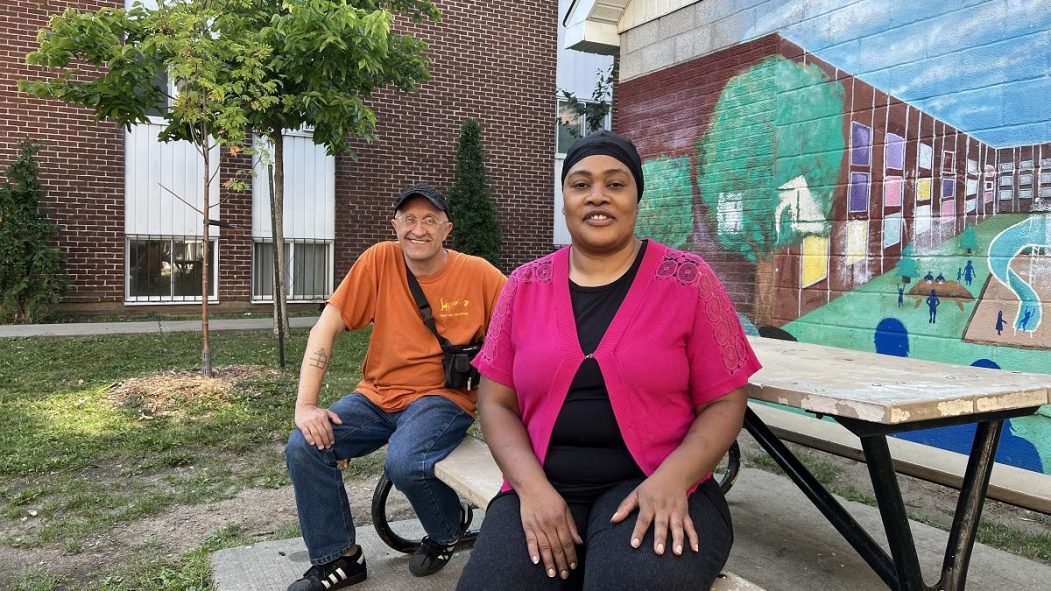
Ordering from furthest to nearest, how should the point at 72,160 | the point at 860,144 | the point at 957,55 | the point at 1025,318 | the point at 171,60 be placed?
the point at 72,160 → the point at 171,60 → the point at 860,144 → the point at 957,55 → the point at 1025,318

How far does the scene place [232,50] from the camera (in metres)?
6.45

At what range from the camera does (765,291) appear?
5.88 m

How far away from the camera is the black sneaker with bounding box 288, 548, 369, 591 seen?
3.01 meters

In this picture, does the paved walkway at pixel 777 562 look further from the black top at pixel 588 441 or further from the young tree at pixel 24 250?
the young tree at pixel 24 250

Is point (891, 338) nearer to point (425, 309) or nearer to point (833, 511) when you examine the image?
point (833, 511)

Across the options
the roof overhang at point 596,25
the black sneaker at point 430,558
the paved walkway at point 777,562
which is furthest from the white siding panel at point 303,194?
the black sneaker at point 430,558

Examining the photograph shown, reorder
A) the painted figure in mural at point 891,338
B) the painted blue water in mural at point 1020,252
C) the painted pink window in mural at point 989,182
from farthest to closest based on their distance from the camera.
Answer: the painted figure in mural at point 891,338 < the painted pink window in mural at point 989,182 < the painted blue water in mural at point 1020,252

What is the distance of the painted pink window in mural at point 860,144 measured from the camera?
16.7ft

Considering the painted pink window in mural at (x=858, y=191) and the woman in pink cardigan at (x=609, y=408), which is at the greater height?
the painted pink window in mural at (x=858, y=191)

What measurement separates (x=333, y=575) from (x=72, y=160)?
10.9 meters

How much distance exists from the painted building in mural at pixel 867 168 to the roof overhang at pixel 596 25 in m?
0.09

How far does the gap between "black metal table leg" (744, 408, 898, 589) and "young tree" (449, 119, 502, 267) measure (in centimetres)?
1050

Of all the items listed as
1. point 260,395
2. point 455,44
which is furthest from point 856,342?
point 455,44

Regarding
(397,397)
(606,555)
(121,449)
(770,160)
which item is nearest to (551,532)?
(606,555)
